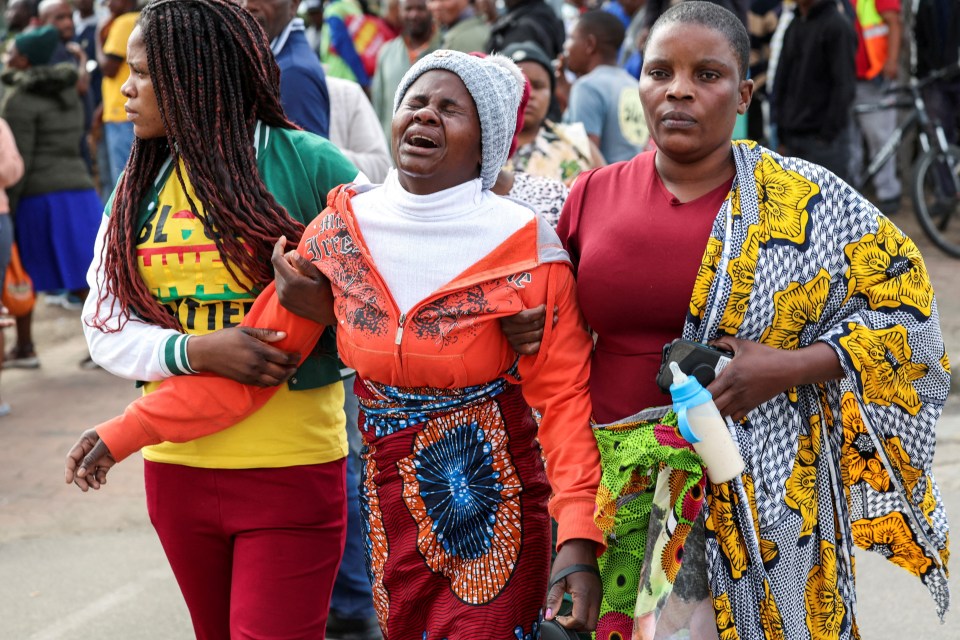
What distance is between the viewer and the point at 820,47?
27.5 ft

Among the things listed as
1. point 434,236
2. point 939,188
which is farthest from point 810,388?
point 939,188

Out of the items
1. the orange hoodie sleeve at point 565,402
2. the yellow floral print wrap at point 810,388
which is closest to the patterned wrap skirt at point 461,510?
the orange hoodie sleeve at point 565,402

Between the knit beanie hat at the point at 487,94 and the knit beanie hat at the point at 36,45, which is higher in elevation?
the knit beanie hat at the point at 487,94

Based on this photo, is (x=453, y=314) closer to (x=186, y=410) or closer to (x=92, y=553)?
(x=186, y=410)

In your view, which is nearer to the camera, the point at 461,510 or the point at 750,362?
the point at 750,362

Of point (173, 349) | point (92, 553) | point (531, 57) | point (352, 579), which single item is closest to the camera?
→ point (173, 349)

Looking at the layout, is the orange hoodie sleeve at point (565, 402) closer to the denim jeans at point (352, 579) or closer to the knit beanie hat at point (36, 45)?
the denim jeans at point (352, 579)

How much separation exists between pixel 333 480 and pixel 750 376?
112cm

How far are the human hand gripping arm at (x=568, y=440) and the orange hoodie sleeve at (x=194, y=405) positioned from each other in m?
0.56

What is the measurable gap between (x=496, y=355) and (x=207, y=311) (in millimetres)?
751

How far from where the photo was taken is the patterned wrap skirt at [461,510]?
2605 millimetres

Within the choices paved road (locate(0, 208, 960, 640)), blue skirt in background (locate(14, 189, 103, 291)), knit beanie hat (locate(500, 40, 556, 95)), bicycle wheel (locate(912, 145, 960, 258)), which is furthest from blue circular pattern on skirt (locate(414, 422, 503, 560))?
bicycle wheel (locate(912, 145, 960, 258))

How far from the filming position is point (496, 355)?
2.57m

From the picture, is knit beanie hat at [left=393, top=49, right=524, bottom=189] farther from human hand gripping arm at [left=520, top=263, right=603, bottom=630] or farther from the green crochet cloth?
the green crochet cloth
